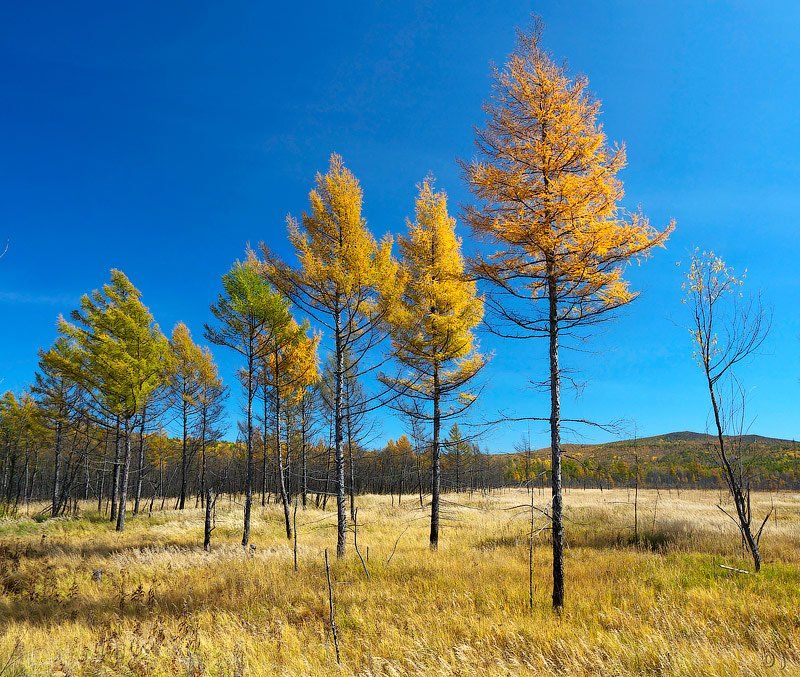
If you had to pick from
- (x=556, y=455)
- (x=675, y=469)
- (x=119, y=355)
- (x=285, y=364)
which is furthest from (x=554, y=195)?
(x=675, y=469)

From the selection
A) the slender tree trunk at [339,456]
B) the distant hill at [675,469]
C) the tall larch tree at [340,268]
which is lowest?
the distant hill at [675,469]

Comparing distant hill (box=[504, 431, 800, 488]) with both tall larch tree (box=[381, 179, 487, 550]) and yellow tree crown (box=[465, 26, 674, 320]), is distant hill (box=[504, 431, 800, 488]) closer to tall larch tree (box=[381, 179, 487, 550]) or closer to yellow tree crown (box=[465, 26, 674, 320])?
tall larch tree (box=[381, 179, 487, 550])

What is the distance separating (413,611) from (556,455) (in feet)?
12.1

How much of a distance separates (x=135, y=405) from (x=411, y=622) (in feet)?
55.6

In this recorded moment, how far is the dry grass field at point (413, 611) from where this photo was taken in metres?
5.07

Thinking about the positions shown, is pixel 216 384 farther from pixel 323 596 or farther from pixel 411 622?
pixel 411 622

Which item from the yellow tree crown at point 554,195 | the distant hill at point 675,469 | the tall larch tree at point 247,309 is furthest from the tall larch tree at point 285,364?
the distant hill at point 675,469

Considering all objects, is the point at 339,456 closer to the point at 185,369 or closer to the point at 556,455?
the point at 556,455

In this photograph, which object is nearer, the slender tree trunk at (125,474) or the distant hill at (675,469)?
the slender tree trunk at (125,474)

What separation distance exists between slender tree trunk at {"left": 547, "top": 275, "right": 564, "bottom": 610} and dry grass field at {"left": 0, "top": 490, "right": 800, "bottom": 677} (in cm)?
45

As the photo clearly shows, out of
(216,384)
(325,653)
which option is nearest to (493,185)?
(325,653)

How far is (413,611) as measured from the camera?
23.4ft

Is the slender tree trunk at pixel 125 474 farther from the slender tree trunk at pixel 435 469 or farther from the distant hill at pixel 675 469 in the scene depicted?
the distant hill at pixel 675 469

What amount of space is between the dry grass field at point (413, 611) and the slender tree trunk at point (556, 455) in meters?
0.45
